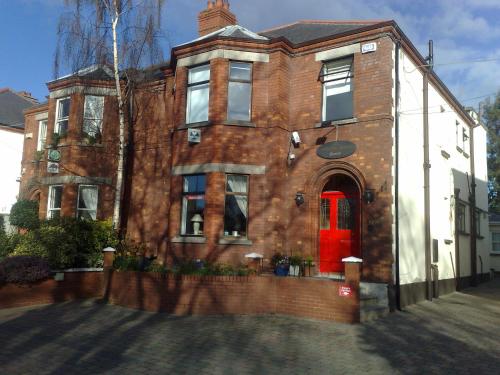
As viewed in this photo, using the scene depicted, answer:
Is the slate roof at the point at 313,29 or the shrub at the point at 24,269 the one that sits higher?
the slate roof at the point at 313,29

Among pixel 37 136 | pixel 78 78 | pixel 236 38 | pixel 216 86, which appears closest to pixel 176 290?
pixel 216 86

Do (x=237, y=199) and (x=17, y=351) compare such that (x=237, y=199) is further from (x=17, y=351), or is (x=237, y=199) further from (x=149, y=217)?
(x=17, y=351)

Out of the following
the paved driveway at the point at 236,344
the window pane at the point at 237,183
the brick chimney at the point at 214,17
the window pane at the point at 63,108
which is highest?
the brick chimney at the point at 214,17

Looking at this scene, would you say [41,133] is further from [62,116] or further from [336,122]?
[336,122]

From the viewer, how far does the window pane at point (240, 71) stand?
13969 mm

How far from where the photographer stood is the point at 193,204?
13945 millimetres

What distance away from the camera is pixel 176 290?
10.4 meters

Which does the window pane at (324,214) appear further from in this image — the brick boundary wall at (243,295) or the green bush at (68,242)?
the green bush at (68,242)

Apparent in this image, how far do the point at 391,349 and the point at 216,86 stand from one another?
8677mm

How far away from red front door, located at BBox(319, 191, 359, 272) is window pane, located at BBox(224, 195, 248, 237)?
212 cm

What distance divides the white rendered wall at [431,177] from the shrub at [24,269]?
8.74m

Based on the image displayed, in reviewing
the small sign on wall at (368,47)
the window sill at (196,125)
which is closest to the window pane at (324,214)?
the window sill at (196,125)

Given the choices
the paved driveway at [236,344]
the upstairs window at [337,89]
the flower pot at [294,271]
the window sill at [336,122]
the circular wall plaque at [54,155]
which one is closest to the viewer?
the paved driveway at [236,344]

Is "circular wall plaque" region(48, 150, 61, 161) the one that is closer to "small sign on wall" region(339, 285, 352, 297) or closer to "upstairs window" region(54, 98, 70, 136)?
"upstairs window" region(54, 98, 70, 136)
